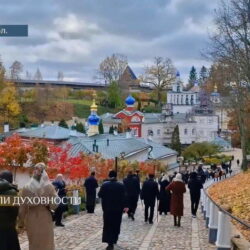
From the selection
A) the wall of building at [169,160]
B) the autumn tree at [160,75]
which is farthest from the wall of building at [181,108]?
the wall of building at [169,160]

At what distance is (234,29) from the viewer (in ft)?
106

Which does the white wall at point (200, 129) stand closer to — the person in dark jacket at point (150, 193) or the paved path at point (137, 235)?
the paved path at point (137, 235)

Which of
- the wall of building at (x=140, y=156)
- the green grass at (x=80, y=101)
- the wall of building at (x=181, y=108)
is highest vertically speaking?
the green grass at (x=80, y=101)

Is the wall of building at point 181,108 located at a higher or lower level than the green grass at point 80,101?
lower

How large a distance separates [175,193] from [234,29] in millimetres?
18622

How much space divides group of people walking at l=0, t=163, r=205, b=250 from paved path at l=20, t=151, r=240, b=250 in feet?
1.51

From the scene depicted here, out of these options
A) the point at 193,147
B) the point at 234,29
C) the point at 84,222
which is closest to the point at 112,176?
the point at 84,222

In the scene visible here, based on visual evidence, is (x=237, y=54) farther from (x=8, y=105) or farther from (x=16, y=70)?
(x=16, y=70)

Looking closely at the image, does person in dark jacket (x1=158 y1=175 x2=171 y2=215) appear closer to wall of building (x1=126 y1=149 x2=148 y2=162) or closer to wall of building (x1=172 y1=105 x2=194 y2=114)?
wall of building (x1=126 y1=149 x2=148 y2=162)

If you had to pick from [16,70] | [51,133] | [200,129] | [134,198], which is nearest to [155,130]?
[200,129]

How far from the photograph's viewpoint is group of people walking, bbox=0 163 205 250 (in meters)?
7.83

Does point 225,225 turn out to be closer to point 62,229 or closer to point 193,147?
point 62,229

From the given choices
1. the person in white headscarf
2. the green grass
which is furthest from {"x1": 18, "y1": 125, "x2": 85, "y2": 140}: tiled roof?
the green grass

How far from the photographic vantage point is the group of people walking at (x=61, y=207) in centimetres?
783
